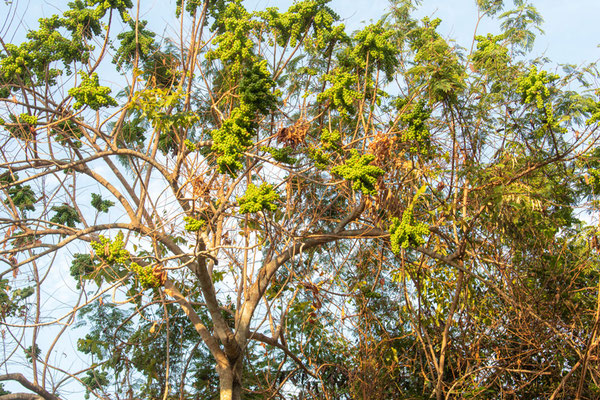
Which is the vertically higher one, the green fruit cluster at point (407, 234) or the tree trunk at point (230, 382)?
the green fruit cluster at point (407, 234)

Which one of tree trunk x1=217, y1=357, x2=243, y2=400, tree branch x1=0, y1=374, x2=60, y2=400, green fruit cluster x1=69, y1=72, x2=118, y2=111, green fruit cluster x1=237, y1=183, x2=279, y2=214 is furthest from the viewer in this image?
tree trunk x1=217, y1=357, x2=243, y2=400

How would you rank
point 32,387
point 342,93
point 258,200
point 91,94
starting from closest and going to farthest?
1. point 258,200
2. point 91,94
3. point 342,93
4. point 32,387

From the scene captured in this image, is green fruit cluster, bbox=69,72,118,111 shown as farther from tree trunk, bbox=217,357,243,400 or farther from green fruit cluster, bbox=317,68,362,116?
tree trunk, bbox=217,357,243,400

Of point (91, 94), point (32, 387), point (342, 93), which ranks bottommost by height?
point (32, 387)

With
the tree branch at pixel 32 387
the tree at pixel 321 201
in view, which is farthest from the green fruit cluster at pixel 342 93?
the tree branch at pixel 32 387

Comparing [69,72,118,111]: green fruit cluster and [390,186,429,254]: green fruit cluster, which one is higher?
[69,72,118,111]: green fruit cluster

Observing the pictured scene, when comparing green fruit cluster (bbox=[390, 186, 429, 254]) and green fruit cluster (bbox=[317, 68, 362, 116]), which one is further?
green fruit cluster (bbox=[317, 68, 362, 116])

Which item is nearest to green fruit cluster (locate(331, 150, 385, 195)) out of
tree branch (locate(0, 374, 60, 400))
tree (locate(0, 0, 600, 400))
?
tree (locate(0, 0, 600, 400))

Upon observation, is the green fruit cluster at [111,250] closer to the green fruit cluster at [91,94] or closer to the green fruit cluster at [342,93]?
the green fruit cluster at [91,94]

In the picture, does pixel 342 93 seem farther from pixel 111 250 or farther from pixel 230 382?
pixel 230 382

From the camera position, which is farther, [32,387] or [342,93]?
[32,387]

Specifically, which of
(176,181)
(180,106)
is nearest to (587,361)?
(176,181)

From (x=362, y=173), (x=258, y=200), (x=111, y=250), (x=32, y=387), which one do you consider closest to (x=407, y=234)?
(x=362, y=173)

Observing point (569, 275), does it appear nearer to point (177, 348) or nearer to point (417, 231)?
point (417, 231)
